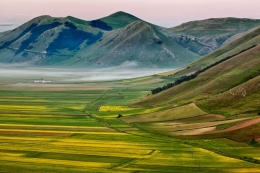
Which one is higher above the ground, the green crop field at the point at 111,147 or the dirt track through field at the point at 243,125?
the dirt track through field at the point at 243,125

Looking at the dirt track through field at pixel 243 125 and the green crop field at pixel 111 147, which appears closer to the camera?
the green crop field at pixel 111 147

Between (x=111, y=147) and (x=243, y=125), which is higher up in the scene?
(x=243, y=125)

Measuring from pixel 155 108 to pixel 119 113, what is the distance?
15.4 metres

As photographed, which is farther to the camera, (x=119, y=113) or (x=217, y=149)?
(x=119, y=113)

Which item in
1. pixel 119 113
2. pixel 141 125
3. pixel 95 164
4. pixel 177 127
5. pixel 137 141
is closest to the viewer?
pixel 95 164

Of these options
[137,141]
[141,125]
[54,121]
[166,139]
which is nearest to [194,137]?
[166,139]

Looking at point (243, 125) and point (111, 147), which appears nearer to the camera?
point (111, 147)

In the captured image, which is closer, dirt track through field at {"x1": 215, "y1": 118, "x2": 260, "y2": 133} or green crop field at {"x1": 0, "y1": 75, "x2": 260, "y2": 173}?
green crop field at {"x1": 0, "y1": 75, "x2": 260, "y2": 173}

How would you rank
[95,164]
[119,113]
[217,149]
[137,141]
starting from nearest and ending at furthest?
[95,164] < [217,149] < [137,141] < [119,113]

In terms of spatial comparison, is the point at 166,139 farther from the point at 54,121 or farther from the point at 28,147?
the point at 54,121

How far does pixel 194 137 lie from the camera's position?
120438 millimetres

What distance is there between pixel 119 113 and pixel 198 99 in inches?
1136

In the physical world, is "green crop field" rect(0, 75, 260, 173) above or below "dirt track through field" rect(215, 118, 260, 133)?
below

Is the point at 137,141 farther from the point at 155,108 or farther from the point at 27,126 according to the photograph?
the point at 155,108
